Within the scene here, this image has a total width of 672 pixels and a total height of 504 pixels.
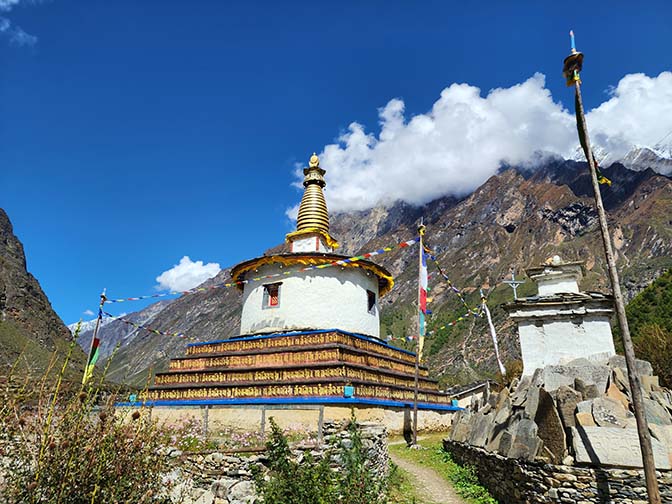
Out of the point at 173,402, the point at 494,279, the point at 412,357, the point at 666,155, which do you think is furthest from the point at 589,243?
the point at 173,402

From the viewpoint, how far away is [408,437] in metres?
15.0

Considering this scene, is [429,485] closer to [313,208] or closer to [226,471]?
[226,471]

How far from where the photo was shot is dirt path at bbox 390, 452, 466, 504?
8930 mm

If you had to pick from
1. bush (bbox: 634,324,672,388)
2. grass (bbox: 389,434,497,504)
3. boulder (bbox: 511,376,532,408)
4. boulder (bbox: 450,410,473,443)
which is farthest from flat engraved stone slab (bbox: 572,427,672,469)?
bush (bbox: 634,324,672,388)

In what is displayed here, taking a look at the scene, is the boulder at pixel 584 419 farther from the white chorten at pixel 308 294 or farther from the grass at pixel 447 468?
the white chorten at pixel 308 294

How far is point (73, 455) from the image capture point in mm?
3709

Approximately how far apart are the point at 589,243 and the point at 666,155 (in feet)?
268

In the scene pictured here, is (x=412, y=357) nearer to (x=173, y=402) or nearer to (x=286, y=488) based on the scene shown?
(x=173, y=402)

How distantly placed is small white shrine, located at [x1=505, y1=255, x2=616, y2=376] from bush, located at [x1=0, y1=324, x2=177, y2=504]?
11090 millimetres

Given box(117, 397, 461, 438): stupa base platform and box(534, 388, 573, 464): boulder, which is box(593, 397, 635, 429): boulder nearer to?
box(534, 388, 573, 464): boulder

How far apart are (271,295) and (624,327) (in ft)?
41.1


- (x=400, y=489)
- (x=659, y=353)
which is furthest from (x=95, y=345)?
(x=659, y=353)

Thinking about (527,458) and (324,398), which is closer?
(527,458)

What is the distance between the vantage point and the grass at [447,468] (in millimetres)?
9211
